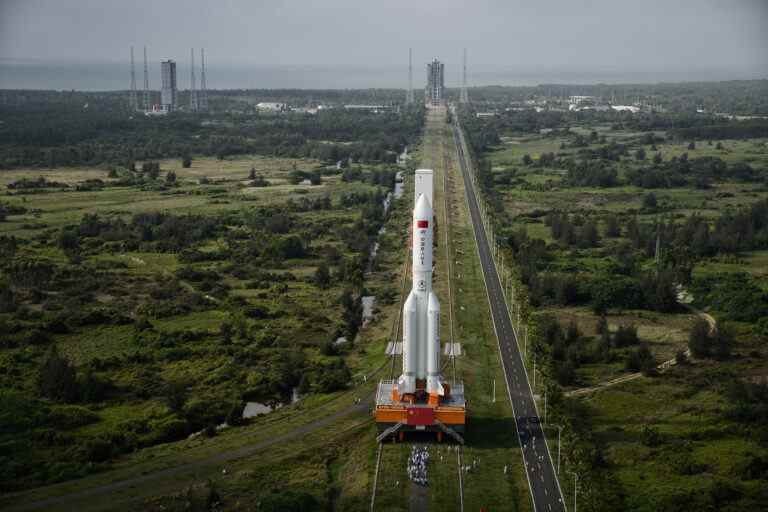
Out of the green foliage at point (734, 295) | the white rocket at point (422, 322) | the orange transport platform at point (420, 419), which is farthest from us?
the green foliage at point (734, 295)

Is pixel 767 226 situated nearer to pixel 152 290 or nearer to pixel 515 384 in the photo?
pixel 515 384

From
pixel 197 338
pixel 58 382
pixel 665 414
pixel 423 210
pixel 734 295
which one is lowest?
pixel 665 414

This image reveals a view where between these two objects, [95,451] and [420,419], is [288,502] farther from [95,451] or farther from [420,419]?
[95,451]

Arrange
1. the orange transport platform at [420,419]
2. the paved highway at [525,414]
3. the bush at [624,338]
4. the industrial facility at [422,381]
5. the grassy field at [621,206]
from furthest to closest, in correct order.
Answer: the grassy field at [621,206]
the bush at [624,338]
the industrial facility at [422,381]
the orange transport platform at [420,419]
the paved highway at [525,414]

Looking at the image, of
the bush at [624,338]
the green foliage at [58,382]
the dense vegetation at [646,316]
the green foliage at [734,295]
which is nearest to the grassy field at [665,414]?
the dense vegetation at [646,316]

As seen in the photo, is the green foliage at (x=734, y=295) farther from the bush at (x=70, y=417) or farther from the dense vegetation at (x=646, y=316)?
the bush at (x=70, y=417)

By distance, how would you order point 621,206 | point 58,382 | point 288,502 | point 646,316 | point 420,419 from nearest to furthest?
point 288,502 → point 420,419 → point 58,382 → point 646,316 → point 621,206

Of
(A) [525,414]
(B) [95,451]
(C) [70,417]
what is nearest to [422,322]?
(A) [525,414]
